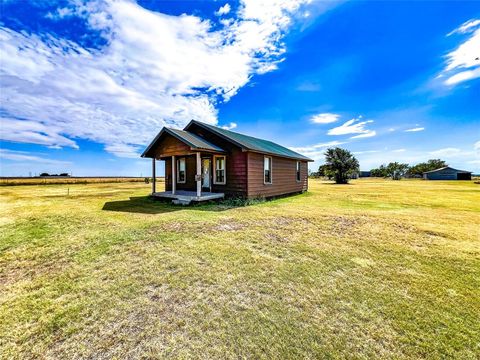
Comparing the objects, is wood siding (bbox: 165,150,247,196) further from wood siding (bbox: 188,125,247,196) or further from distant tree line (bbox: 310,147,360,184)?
distant tree line (bbox: 310,147,360,184)

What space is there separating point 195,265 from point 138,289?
3.44 feet

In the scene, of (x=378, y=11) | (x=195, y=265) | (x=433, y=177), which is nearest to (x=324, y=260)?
(x=195, y=265)

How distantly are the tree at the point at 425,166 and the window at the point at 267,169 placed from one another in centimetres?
7500

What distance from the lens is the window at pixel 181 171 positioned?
574 inches

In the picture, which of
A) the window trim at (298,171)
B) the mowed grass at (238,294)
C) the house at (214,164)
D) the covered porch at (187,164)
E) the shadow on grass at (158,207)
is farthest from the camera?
the window trim at (298,171)

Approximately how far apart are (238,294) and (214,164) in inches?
412

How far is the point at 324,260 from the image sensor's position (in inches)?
168

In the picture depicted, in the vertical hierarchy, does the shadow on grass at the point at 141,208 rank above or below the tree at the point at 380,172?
below

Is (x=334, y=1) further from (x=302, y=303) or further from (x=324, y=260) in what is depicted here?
(x=302, y=303)

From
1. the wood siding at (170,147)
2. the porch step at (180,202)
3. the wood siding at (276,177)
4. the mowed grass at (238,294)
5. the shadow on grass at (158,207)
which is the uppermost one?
the wood siding at (170,147)

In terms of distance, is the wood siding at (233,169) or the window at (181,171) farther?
the window at (181,171)

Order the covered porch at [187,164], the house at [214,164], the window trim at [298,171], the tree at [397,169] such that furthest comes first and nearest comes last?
the tree at [397,169]
the window trim at [298,171]
the house at [214,164]
the covered porch at [187,164]

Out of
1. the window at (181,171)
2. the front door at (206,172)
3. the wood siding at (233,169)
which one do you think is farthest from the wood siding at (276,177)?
the window at (181,171)

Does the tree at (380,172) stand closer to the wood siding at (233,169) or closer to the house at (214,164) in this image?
the house at (214,164)
